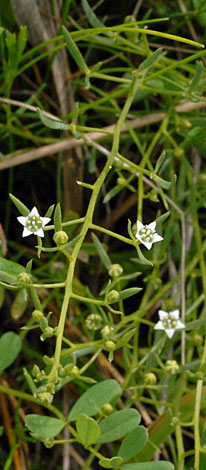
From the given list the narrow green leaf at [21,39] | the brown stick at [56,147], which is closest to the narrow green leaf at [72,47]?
the narrow green leaf at [21,39]

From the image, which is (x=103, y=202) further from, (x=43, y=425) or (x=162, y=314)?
(x=43, y=425)

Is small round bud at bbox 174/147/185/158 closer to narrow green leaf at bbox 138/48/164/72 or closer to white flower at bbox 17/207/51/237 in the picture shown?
narrow green leaf at bbox 138/48/164/72

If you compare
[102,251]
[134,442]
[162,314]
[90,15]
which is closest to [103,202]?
[102,251]

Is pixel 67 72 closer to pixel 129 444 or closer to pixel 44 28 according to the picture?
pixel 44 28

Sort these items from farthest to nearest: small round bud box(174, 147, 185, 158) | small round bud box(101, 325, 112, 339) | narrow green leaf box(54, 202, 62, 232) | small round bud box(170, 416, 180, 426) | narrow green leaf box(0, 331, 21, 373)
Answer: small round bud box(174, 147, 185, 158) → narrow green leaf box(0, 331, 21, 373) → small round bud box(170, 416, 180, 426) → small round bud box(101, 325, 112, 339) → narrow green leaf box(54, 202, 62, 232)

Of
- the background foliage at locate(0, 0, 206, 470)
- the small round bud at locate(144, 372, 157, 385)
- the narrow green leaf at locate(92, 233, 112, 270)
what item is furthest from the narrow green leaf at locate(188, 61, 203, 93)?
the small round bud at locate(144, 372, 157, 385)

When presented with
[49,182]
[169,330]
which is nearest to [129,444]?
[169,330]
